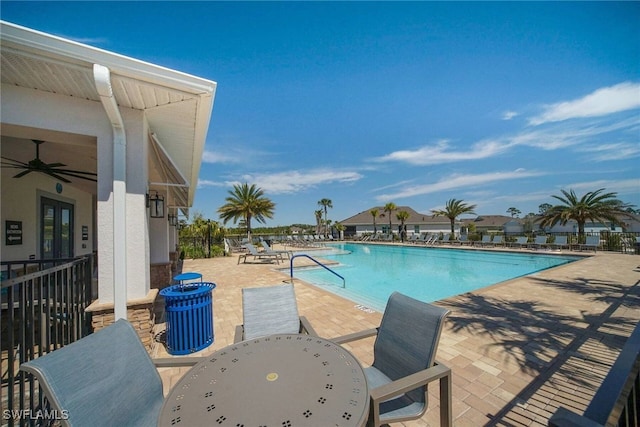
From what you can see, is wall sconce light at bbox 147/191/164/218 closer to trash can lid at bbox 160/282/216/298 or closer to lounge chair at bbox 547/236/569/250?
trash can lid at bbox 160/282/216/298

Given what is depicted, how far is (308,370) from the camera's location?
1643 millimetres

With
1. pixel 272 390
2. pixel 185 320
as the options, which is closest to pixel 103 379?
pixel 272 390

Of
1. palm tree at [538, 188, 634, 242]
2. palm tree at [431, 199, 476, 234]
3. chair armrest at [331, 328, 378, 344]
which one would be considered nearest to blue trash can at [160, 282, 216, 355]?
chair armrest at [331, 328, 378, 344]

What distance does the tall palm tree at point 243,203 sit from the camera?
23828 mm

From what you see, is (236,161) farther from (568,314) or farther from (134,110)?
(568,314)

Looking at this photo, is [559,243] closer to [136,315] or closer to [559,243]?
[559,243]

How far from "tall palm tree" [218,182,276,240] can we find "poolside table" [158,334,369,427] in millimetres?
22570

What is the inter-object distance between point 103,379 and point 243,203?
2323cm

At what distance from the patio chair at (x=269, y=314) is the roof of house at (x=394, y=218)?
38101 mm

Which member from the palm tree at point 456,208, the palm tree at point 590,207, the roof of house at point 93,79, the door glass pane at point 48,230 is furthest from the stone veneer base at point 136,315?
the palm tree at point 456,208

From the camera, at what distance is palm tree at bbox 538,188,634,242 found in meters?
18.0

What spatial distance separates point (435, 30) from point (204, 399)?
11.3m

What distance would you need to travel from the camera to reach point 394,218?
4212 cm

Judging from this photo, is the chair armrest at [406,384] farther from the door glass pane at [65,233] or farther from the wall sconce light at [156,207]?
the door glass pane at [65,233]
